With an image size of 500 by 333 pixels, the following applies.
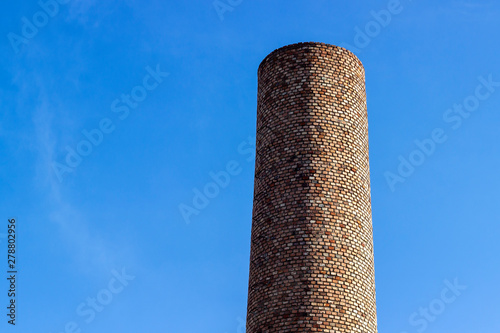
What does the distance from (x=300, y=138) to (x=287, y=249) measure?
2672 millimetres

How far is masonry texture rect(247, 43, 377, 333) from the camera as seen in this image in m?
15.0

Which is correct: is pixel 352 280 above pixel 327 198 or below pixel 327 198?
below

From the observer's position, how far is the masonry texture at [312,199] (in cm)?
1495

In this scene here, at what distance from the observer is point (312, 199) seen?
51.5 feet

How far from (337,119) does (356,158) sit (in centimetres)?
102

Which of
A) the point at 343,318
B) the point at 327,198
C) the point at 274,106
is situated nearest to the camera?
the point at 343,318

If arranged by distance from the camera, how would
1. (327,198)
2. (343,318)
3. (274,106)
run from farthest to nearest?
(274,106) < (327,198) < (343,318)

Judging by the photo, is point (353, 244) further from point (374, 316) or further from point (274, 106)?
point (274, 106)

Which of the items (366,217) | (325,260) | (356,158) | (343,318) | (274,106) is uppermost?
(274,106)

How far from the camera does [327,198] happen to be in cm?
1577

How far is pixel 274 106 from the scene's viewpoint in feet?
56.3

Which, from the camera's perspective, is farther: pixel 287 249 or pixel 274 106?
pixel 274 106

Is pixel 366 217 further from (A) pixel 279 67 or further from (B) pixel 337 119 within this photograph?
(A) pixel 279 67

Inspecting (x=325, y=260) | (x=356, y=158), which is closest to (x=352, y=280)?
(x=325, y=260)
